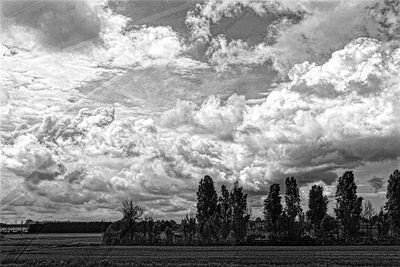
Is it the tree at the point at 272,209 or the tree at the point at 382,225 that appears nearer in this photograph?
the tree at the point at 272,209

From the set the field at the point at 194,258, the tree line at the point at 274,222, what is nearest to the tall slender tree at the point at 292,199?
the tree line at the point at 274,222

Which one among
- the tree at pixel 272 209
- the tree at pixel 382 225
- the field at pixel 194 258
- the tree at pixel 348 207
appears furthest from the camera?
the tree at pixel 382 225

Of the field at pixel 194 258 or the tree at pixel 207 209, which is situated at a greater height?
the tree at pixel 207 209

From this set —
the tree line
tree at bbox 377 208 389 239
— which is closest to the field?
the tree line

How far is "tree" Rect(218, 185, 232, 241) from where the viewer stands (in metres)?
103

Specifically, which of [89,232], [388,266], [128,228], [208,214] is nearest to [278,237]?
[208,214]

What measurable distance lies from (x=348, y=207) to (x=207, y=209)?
25543 mm

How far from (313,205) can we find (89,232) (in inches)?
3946

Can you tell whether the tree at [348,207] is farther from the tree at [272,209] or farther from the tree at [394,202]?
the tree at [272,209]

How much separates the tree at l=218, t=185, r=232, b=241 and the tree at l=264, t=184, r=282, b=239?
25.5ft

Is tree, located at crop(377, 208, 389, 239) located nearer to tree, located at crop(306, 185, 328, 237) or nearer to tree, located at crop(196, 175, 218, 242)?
tree, located at crop(306, 185, 328, 237)

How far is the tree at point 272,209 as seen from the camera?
108m

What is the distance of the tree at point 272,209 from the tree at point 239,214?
15.1ft

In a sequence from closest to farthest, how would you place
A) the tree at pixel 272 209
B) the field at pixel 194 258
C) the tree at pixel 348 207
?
1. the field at pixel 194 258
2. the tree at pixel 348 207
3. the tree at pixel 272 209
